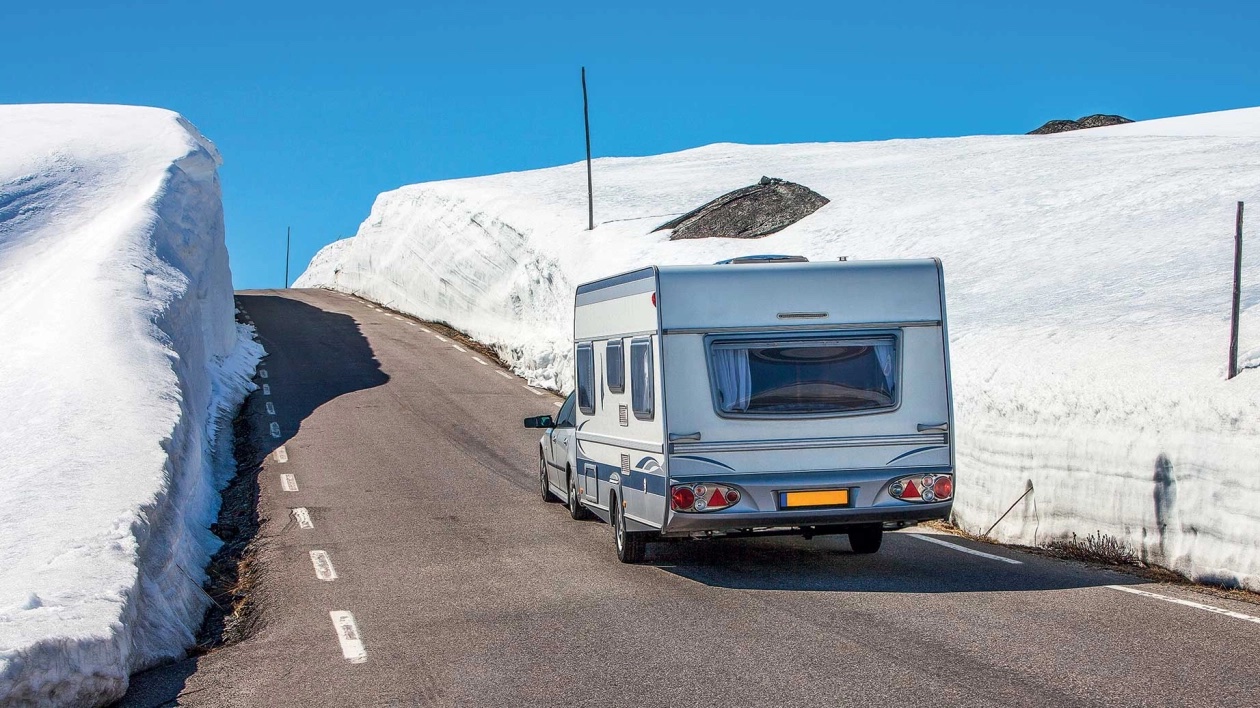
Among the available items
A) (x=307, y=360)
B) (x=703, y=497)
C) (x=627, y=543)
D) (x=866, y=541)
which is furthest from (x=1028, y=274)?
(x=307, y=360)

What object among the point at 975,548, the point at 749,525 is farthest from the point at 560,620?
the point at 975,548

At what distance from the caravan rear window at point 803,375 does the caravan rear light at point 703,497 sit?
2.02 ft

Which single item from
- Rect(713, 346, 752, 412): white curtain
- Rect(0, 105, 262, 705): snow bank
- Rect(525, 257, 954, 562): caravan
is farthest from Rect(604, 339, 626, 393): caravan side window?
Rect(0, 105, 262, 705): snow bank

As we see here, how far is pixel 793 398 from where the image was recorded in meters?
9.47

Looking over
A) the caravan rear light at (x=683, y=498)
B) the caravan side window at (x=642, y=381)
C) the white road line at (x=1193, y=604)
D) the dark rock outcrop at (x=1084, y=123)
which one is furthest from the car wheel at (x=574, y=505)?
the dark rock outcrop at (x=1084, y=123)

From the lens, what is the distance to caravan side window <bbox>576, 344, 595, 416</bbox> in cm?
1170

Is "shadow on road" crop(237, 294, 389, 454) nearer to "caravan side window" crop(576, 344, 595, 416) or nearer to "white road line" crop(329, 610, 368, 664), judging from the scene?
"caravan side window" crop(576, 344, 595, 416)

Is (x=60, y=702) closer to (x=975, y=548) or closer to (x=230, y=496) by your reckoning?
(x=975, y=548)

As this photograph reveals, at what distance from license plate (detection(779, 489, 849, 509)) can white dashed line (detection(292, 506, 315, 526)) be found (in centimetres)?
583

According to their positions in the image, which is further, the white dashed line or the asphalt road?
the white dashed line

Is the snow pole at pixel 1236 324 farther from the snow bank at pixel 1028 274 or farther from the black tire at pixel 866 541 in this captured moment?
the black tire at pixel 866 541

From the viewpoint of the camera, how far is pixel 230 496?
15.3 metres

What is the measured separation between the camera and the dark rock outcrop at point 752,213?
108 feet

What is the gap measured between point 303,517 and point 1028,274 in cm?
1349
